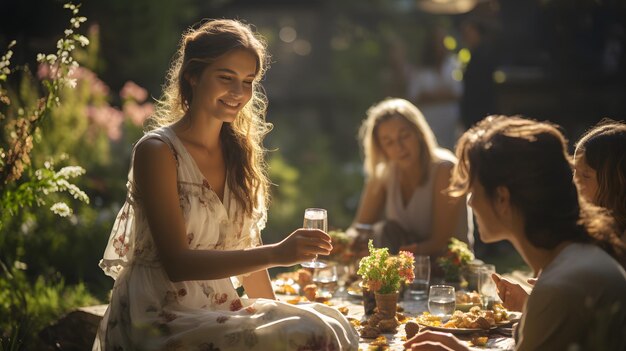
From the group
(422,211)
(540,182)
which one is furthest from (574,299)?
(422,211)

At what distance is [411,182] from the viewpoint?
220 inches

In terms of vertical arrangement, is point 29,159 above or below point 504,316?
above

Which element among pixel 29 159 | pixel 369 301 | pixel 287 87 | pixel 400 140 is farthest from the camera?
pixel 287 87

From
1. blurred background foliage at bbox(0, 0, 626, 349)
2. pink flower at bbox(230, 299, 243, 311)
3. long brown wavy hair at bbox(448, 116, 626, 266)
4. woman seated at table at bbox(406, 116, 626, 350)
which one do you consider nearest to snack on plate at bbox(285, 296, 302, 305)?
pink flower at bbox(230, 299, 243, 311)

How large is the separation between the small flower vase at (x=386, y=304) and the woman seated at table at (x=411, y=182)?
1.34 meters

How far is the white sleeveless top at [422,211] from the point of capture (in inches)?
213

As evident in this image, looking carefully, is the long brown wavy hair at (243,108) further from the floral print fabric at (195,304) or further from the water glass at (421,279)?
the water glass at (421,279)

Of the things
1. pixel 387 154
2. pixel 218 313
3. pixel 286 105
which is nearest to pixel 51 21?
pixel 286 105

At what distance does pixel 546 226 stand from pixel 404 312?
63.2 inches

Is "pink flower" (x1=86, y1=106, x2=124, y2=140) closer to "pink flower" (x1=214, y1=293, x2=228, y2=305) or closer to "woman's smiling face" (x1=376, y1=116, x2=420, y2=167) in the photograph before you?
"woman's smiling face" (x1=376, y1=116, x2=420, y2=167)

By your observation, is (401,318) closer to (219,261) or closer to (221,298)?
(221,298)

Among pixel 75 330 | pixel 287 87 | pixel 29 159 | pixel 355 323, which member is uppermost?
pixel 287 87

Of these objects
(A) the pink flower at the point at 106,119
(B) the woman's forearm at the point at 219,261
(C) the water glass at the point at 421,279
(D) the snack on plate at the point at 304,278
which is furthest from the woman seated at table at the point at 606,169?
(A) the pink flower at the point at 106,119

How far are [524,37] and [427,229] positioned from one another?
8.04 m
